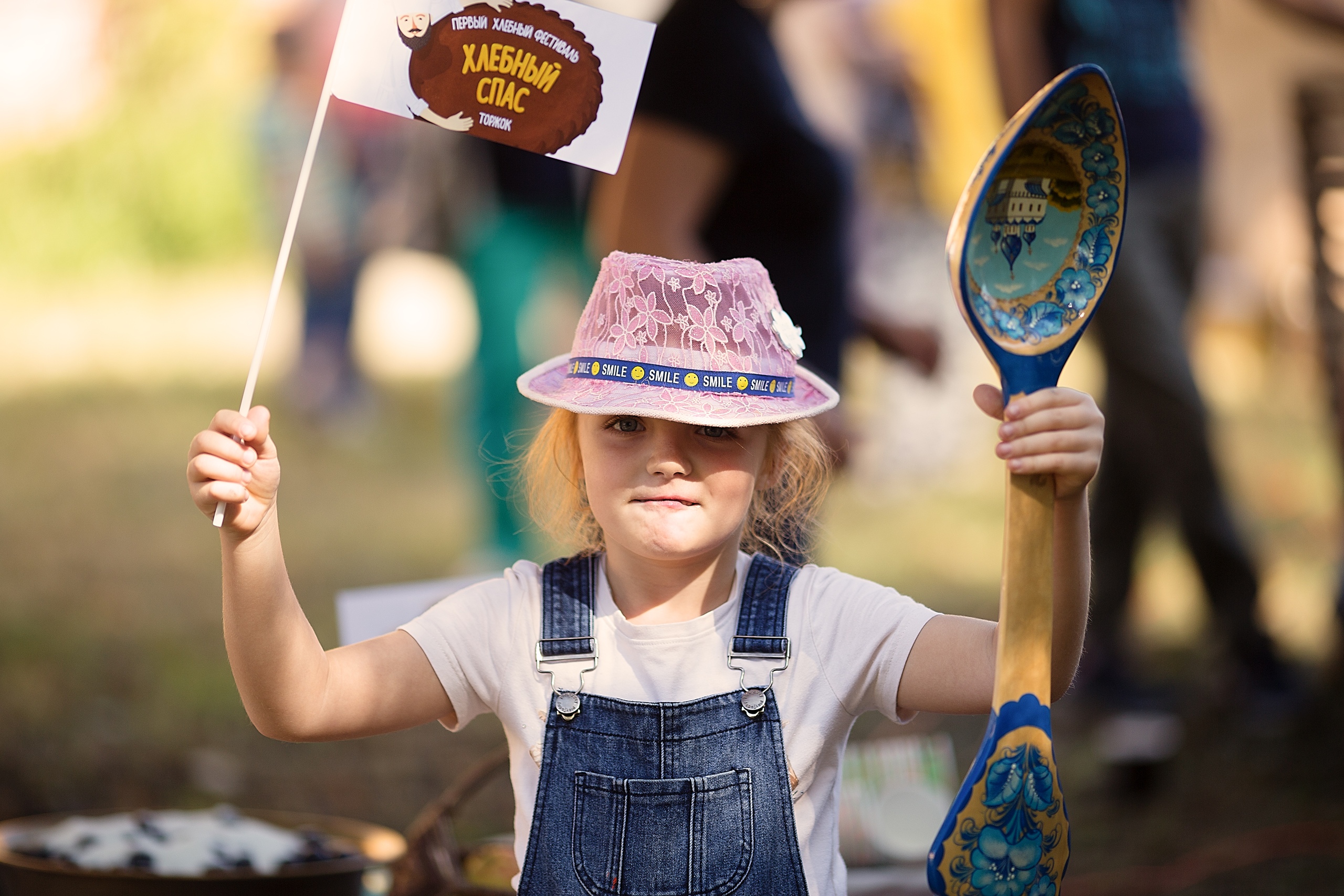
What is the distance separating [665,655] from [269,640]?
38 centimetres

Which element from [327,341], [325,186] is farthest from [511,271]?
[325,186]

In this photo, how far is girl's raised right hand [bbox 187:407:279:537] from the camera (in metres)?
1.22

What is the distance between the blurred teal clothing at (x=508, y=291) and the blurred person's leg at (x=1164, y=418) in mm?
1371

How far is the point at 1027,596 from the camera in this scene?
1188 mm

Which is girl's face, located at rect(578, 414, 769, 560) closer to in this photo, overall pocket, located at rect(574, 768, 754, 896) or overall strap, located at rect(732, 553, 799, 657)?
overall strap, located at rect(732, 553, 799, 657)

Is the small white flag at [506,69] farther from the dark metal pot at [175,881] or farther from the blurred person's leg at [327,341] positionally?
the blurred person's leg at [327,341]

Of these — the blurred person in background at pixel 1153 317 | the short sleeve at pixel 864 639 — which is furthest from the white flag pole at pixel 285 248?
the blurred person in background at pixel 1153 317

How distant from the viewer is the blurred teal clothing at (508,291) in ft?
12.1

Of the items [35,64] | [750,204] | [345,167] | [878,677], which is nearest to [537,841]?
[878,677]

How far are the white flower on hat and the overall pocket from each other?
42 centimetres

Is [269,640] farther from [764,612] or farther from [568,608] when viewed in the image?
[764,612]

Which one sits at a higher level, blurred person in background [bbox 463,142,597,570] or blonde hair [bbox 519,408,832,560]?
blurred person in background [bbox 463,142,597,570]

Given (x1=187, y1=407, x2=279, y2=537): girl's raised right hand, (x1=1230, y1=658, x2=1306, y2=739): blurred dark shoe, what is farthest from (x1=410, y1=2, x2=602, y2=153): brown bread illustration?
(x1=1230, y1=658, x2=1306, y2=739): blurred dark shoe

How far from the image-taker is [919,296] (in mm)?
5945
